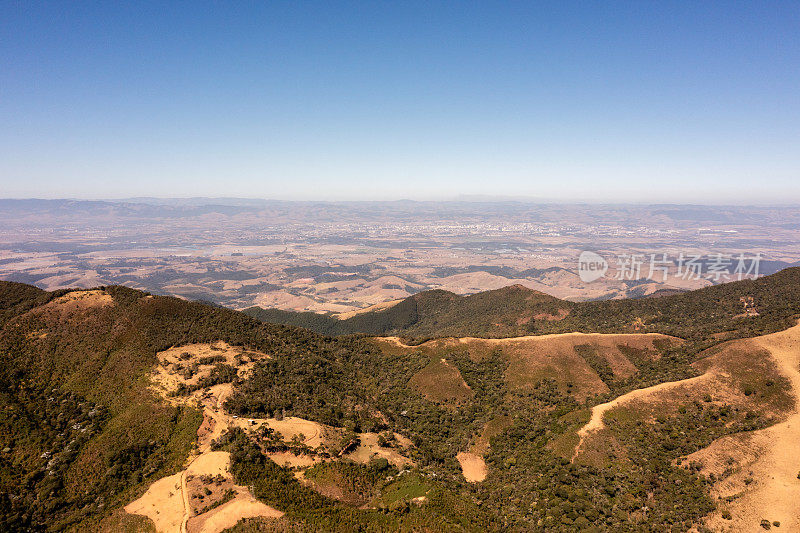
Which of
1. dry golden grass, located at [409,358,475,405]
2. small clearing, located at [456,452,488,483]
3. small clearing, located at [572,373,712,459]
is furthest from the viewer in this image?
dry golden grass, located at [409,358,475,405]

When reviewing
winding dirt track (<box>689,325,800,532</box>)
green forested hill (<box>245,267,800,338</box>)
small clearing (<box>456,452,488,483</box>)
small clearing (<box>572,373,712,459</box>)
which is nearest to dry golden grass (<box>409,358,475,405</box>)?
small clearing (<box>456,452,488,483</box>)

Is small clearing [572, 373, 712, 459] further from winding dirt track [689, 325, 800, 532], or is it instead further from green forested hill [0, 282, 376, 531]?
green forested hill [0, 282, 376, 531]

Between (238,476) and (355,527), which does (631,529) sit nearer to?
(355,527)

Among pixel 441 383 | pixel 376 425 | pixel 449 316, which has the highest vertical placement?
pixel 376 425

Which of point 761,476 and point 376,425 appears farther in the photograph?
point 376,425

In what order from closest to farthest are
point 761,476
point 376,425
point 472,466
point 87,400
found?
1. point 761,476
2. point 87,400
3. point 472,466
4. point 376,425

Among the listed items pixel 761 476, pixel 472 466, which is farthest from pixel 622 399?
pixel 472 466

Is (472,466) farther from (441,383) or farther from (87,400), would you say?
(87,400)

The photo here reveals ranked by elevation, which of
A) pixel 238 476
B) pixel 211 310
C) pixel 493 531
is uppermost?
pixel 211 310

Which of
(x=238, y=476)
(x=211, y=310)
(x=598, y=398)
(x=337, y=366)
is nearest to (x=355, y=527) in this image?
(x=238, y=476)
